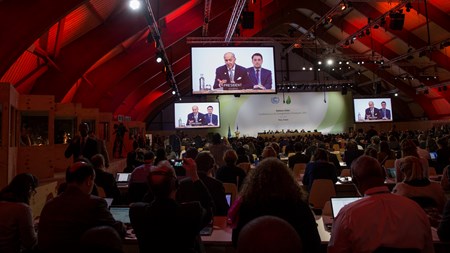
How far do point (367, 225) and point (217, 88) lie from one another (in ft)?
25.1

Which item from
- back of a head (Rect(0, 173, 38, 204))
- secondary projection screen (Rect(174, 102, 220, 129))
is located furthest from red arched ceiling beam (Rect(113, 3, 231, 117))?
back of a head (Rect(0, 173, 38, 204))

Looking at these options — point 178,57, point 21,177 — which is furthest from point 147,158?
point 178,57

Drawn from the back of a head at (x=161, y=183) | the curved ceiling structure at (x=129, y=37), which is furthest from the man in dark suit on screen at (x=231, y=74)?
the back of a head at (x=161, y=183)

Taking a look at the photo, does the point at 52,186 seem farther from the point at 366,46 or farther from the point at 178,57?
the point at 366,46

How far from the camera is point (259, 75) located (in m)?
9.44

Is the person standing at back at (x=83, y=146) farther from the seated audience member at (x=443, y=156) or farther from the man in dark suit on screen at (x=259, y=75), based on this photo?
the seated audience member at (x=443, y=156)

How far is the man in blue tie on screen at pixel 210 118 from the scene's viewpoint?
17.2 m

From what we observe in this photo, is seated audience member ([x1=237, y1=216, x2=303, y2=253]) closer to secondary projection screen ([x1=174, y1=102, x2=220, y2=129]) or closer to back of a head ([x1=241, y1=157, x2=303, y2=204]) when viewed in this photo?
back of a head ([x1=241, y1=157, x2=303, y2=204])

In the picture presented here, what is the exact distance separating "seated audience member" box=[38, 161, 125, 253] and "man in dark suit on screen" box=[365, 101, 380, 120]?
62.8ft

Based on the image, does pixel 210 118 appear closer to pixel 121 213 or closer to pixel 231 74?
pixel 231 74

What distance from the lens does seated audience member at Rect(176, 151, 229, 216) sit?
2912 mm

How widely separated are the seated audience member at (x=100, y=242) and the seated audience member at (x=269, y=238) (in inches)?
18.1

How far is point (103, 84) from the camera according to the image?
11773mm

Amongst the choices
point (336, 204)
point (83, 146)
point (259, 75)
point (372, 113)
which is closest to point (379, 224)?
point (336, 204)
